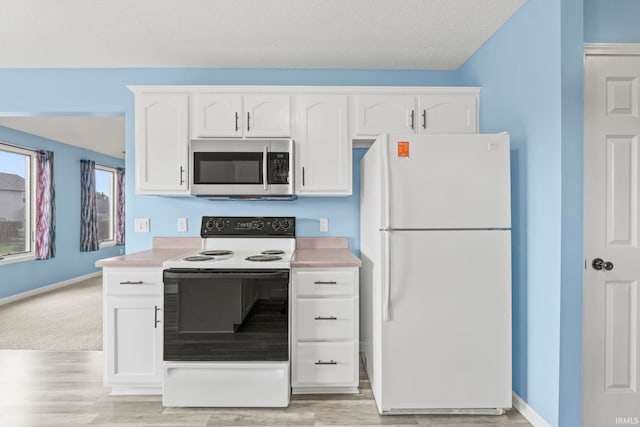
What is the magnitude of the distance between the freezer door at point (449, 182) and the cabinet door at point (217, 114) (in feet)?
4.39

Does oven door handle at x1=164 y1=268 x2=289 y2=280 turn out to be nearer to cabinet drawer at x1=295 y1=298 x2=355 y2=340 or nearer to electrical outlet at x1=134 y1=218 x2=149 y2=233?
cabinet drawer at x1=295 y1=298 x2=355 y2=340

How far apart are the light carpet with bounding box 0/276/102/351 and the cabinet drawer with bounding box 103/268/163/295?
137 centimetres

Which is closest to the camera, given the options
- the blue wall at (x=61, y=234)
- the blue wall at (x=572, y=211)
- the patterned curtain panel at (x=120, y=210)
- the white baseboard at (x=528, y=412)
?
the blue wall at (x=572, y=211)

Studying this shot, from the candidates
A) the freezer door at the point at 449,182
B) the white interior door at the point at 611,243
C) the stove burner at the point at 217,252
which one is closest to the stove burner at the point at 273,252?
the stove burner at the point at 217,252

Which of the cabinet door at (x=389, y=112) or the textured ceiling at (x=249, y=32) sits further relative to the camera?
the cabinet door at (x=389, y=112)

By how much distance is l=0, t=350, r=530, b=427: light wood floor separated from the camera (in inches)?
86.6

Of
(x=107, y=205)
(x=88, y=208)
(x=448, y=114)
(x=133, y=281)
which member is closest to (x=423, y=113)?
(x=448, y=114)

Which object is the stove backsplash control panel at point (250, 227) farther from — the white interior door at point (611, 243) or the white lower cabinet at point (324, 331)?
the white interior door at point (611, 243)

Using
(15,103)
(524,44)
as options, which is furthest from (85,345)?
(524,44)

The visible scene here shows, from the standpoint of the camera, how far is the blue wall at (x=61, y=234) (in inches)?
206

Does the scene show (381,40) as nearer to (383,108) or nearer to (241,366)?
(383,108)

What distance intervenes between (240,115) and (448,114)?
166cm

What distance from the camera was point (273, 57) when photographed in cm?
301

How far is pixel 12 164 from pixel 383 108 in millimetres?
5673
